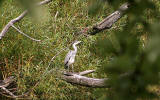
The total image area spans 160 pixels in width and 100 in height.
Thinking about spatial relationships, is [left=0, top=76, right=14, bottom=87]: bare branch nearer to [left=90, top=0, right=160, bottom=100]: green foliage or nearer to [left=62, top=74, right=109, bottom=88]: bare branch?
[left=62, top=74, right=109, bottom=88]: bare branch

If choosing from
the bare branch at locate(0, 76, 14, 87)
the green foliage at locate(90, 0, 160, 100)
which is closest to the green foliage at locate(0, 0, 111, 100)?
the bare branch at locate(0, 76, 14, 87)

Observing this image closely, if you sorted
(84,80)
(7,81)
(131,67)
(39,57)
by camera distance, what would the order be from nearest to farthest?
(131,67) < (84,80) < (7,81) < (39,57)

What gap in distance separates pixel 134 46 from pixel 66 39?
3182 millimetres

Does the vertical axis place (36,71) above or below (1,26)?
below

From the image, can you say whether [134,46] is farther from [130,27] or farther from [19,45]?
[19,45]

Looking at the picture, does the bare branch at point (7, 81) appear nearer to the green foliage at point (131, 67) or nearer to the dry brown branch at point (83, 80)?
the dry brown branch at point (83, 80)

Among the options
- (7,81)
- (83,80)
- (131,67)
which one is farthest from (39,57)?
(131,67)

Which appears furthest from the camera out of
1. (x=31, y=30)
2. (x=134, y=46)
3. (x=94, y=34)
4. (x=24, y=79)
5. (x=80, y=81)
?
(x=94, y=34)

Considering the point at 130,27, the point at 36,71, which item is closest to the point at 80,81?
→ the point at 36,71

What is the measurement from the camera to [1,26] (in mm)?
3189

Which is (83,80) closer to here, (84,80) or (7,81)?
(84,80)

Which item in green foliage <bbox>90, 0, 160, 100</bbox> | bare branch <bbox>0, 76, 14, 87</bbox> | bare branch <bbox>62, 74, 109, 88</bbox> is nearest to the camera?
green foliage <bbox>90, 0, 160, 100</bbox>

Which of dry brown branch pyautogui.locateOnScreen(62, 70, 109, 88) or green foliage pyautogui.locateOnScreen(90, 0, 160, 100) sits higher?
green foliage pyautogui.locateOnScreen(90, 0, 160, 100)

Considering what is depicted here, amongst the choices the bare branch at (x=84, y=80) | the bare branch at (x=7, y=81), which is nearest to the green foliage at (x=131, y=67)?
the bare branch at (x=84, y=80)
